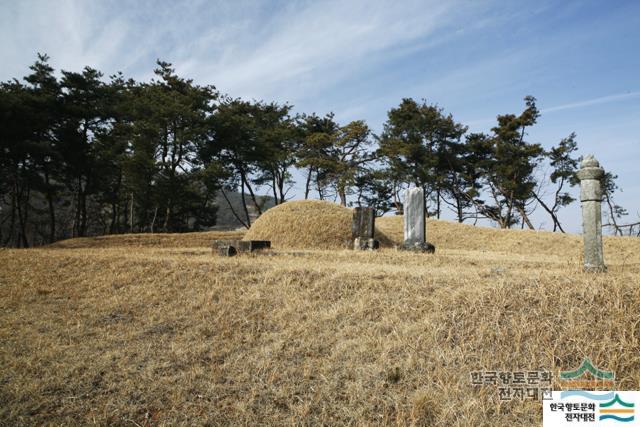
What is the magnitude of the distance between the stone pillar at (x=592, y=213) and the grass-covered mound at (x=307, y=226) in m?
8.71

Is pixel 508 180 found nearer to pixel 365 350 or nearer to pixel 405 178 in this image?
pixel 405 178

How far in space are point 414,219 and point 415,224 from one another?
19 centimetres

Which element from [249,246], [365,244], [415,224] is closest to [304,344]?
[249,246]

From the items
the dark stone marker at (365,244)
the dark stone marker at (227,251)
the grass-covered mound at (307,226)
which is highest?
the grass-covered mound at (307,226)

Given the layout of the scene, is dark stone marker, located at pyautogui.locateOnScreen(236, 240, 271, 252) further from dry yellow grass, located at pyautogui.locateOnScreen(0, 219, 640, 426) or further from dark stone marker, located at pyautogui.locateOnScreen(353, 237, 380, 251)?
dry yellow grass, located at pyautogui.locateOnScreen(0, 219, 640, 426)

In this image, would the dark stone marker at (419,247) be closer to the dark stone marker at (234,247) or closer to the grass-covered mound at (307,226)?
the grass-covered mound at (307,226)

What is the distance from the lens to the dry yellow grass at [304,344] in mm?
4160

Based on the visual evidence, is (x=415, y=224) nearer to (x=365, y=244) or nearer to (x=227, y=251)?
(x=365, y=244)

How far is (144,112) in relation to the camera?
24.5 m

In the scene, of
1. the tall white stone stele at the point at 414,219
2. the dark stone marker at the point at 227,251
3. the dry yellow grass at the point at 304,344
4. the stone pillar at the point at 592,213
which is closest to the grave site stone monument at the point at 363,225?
the tall white stone stele at the point at 414,219

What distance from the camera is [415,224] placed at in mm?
13781

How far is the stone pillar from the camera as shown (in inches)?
287

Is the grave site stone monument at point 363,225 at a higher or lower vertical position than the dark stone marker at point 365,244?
higher

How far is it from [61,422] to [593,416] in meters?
5.61
